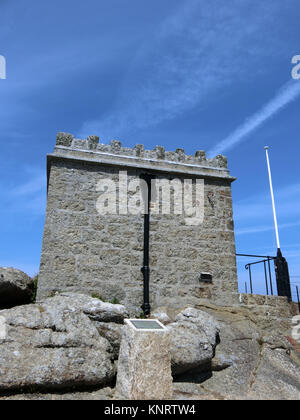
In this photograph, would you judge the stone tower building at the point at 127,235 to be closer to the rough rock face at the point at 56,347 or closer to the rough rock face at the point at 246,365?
the rough rock face at the point at 246,365

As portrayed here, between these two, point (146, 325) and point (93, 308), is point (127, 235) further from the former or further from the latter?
point (146, 325)

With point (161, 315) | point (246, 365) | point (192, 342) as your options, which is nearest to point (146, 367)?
point (192, 342)

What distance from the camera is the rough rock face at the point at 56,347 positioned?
4328mm

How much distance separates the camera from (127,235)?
7.39 metres

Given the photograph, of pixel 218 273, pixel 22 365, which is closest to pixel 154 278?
pixel 218 273

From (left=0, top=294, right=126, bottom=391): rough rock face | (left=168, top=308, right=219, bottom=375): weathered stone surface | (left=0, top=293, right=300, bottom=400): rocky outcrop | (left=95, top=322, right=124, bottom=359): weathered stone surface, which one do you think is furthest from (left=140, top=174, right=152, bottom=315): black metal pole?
(left=95, top=322, right=124, bottom=359): weathered stone surface

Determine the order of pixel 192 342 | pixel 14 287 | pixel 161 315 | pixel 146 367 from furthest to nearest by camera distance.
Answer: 1. pixel 161 315
2. pixel 14 287
3. pixel 192 342
4. pixel 146 367

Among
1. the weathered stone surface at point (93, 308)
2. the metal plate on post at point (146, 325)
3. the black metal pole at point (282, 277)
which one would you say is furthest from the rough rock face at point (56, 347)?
the black metal pole at point (282, 277)

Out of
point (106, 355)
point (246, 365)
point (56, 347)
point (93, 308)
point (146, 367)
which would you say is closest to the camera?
point (146, 367)

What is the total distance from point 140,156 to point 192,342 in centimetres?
459

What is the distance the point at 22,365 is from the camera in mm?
4367

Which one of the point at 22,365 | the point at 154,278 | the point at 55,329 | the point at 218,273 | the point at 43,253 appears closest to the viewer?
the point at 22,365

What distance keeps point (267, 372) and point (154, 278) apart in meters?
2.89
